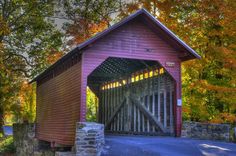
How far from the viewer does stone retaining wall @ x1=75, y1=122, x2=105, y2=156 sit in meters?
14.2

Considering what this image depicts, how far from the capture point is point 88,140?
14281 millimetres

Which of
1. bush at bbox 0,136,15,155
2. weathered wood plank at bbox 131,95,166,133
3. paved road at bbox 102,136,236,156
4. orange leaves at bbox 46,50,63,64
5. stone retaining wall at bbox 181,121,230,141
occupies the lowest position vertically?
bush at bbox 0,136,15,155

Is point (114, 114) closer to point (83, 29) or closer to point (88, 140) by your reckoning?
point (88, 140)

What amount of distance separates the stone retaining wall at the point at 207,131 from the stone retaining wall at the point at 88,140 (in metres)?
6.01

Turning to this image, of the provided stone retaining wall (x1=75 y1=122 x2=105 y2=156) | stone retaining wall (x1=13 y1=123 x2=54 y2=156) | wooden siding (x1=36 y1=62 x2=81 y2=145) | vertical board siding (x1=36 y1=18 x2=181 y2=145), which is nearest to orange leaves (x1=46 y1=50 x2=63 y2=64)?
stone retaining wall (x1=13 y1=123 x2=54 y2=156)

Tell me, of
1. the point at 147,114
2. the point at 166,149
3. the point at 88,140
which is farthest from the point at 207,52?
the point at 88,140

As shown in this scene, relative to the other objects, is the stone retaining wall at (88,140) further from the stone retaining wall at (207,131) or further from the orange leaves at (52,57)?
the orange leaves at (52,57)

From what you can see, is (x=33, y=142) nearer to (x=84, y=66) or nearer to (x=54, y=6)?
(x=84, y=66)

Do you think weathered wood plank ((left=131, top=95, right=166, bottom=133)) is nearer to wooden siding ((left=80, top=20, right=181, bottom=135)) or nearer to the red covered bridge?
the red covered bridge

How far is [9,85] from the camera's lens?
3431cm

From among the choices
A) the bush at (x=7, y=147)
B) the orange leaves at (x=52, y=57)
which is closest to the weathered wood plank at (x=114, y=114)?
the bush at (x=7, y=147)

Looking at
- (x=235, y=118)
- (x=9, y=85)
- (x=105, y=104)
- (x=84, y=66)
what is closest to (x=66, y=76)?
(x=84, y=66)

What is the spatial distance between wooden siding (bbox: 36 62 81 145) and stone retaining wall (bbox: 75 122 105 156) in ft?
10.8

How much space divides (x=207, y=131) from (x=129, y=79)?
239 inches
